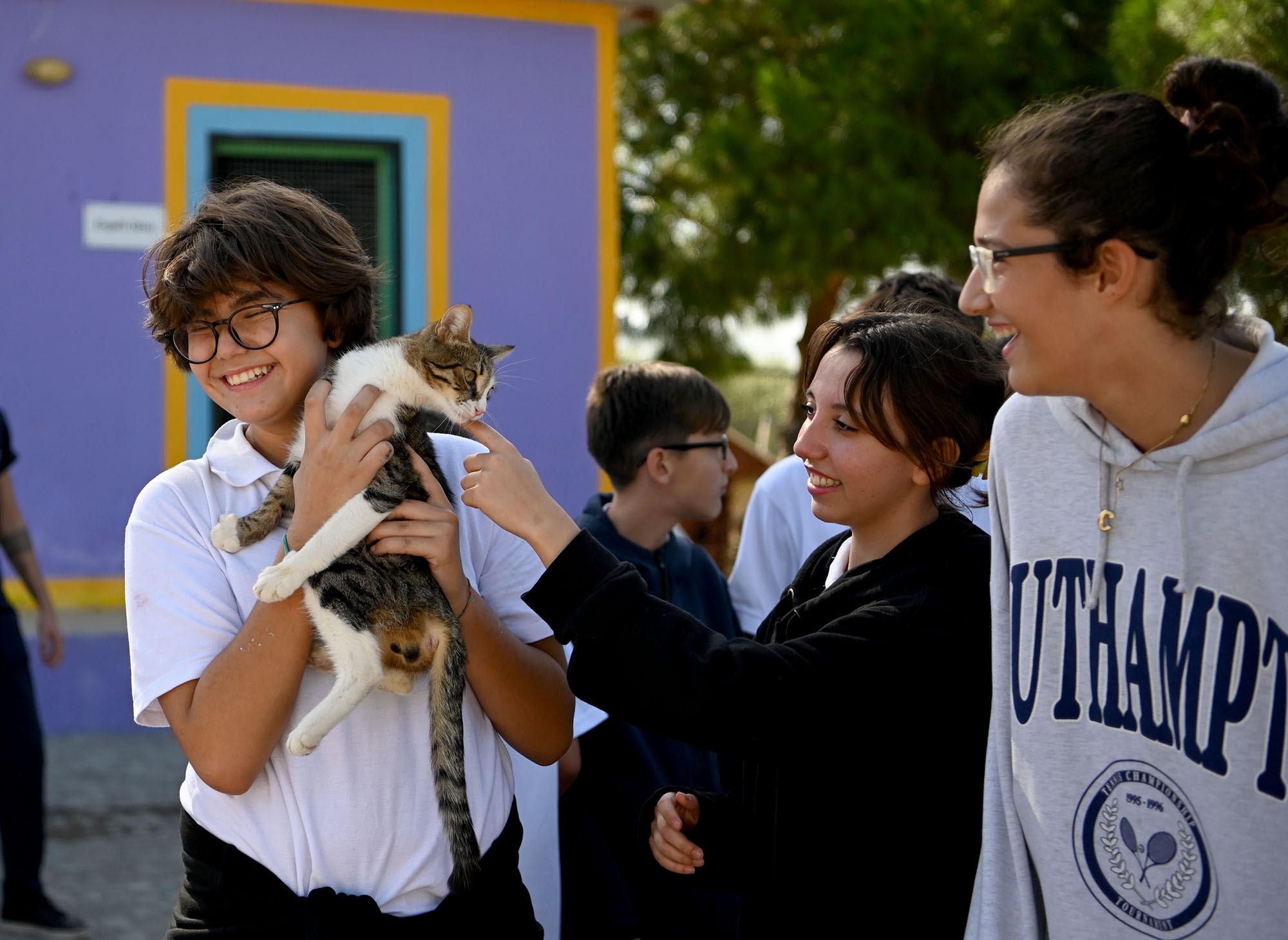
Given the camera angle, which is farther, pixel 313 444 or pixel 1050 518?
pixel 313 444

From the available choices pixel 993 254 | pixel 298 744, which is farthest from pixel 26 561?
pixel 993 254

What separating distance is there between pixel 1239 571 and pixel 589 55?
7.49 m

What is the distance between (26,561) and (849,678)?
15.2 ft

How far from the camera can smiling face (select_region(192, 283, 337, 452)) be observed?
2182 mm

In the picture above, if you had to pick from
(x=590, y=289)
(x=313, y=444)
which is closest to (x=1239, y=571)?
(x=313, y=444)

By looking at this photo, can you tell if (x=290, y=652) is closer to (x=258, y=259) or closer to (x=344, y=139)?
(x=258, y=259)

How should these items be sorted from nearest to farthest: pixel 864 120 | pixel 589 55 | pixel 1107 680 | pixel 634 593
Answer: pixel 1107 680 < pixel 634 593 < pixel 589 55 < pixel 864 120

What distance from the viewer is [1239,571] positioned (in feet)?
5.23

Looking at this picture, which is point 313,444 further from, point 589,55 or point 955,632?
point 589,55

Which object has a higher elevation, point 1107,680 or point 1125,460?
point 1125,460

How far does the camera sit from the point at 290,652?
6.52 feet

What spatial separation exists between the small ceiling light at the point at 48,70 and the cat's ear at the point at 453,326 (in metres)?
6.14

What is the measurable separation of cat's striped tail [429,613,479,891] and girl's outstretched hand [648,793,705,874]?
0.38 m

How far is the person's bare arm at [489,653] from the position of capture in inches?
83.0
